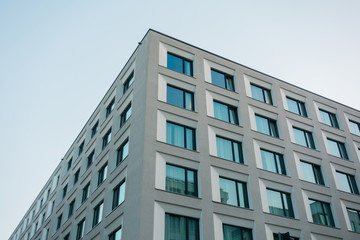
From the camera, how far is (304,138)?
32781 millimetres

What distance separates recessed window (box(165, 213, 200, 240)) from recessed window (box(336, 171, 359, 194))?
52.6 ft

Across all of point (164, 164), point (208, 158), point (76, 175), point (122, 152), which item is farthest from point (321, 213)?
point (76, 175)

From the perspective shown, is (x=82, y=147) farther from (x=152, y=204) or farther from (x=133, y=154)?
(x=152, y=204)

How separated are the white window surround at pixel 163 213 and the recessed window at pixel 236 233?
2.04 metres

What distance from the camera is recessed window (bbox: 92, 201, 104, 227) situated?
28.0 metres

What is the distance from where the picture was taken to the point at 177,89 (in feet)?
91.6

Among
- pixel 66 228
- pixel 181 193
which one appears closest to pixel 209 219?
pixel 181 193

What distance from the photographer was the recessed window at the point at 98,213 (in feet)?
91.8

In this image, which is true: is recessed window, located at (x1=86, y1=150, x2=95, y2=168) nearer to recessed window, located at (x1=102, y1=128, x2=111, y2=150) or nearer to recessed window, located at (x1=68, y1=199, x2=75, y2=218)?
recessed window, located at (x1=102, y1=128, x2=111, y2=150)

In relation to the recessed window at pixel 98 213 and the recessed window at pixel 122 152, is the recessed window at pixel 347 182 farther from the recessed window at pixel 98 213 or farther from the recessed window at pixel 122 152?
the recessed window at pixel 98 213

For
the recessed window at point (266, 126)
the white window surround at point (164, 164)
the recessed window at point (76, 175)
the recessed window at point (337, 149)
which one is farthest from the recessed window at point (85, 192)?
the recessed window at point (337, 149)

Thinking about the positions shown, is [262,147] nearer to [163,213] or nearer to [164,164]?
[164,164]

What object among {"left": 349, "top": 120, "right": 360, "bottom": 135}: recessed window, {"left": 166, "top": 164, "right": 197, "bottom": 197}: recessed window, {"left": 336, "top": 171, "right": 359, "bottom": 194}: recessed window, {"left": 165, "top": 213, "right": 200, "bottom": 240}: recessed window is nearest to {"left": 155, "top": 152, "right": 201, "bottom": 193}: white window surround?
{"left": 166, "top": 164, "right": 197, "bottom": 197}: recessed window

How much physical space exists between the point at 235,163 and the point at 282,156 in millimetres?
5738
